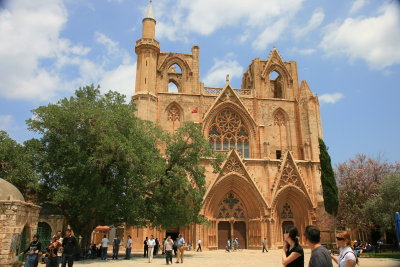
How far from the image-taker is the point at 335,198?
26.1 meters

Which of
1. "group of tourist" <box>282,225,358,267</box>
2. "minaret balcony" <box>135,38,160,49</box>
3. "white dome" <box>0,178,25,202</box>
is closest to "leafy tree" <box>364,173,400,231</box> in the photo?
"group of tourist" <box>282,225,358,267</box>

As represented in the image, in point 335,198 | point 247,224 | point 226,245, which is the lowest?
point 226,245

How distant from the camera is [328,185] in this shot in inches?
1053

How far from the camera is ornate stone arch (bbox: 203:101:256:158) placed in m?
31.4

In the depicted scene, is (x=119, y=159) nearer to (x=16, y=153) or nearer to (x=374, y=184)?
(x=16, y=153)

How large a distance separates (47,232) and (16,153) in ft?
17.2

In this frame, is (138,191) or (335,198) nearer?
(138,191)

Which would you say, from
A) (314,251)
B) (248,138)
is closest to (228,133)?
(248,138)

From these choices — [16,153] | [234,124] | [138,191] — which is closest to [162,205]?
[138,191]

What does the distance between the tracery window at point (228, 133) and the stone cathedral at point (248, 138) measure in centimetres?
10

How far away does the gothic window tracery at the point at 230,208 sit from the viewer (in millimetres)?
28750

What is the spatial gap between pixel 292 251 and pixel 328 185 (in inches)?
950

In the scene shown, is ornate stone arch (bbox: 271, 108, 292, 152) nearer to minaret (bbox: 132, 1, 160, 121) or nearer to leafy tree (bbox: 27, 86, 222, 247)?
minaret (bbox: 132, 1, 160, 121)

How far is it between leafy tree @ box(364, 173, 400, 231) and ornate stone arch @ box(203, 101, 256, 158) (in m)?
11.4
